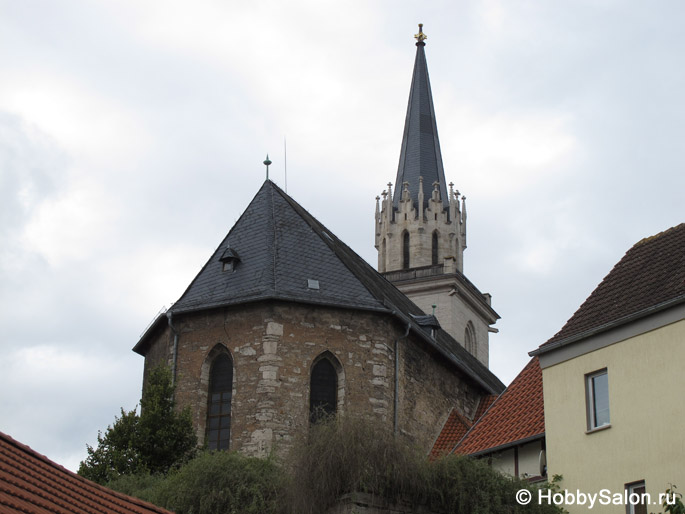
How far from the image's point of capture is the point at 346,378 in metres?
23.8

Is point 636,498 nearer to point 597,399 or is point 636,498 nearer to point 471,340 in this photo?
point 597,399

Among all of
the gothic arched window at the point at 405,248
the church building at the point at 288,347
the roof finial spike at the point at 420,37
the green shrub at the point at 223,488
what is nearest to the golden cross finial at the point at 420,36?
the roof finial spike at the point at 420,37

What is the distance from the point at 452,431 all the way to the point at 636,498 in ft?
34.9

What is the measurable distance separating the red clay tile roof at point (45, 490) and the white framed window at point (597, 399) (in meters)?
7.47

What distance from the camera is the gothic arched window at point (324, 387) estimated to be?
77.3ft

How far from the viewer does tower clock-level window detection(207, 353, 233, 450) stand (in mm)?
23469

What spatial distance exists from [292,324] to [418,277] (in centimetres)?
2083

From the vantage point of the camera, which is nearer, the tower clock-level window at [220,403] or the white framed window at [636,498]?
the white framed window at [636,498]

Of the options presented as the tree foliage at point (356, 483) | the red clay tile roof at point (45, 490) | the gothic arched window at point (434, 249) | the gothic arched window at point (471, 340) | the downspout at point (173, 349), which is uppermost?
the gothic arched window at point (434, 249)

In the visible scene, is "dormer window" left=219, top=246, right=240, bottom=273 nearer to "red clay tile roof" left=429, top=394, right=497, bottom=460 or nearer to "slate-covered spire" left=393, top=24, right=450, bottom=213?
"red clay tile roof" left=429, top=394, right=497, bottom=460

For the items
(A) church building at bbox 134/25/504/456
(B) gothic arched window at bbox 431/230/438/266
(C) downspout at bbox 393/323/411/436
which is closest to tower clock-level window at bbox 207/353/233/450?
(A) church building at bbox 134/25/504/456

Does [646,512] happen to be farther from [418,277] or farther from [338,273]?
[418,277]

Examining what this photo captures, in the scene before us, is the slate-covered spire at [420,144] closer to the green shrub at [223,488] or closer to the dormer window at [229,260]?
the dormer window at [229,260]

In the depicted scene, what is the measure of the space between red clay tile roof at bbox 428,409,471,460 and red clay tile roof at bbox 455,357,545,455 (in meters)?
3.11
